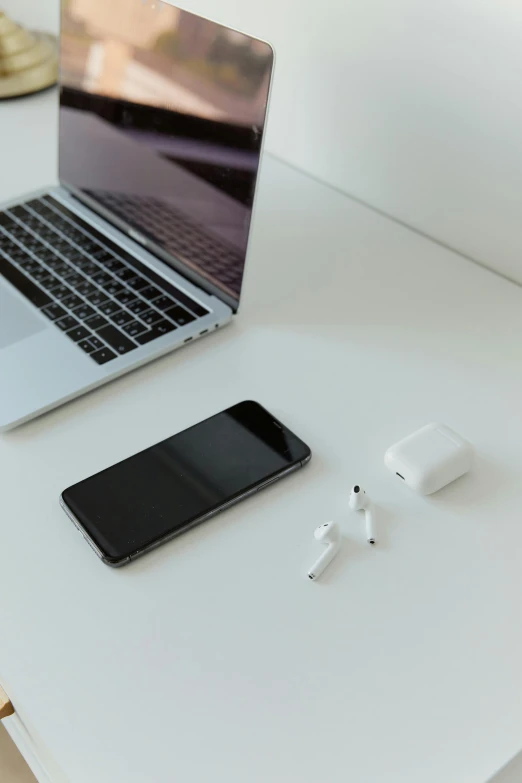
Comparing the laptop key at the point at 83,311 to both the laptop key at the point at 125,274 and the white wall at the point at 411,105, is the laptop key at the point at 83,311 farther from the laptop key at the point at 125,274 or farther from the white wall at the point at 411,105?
the white wall at the point at 411,105

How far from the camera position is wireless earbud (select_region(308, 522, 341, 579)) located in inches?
21.4

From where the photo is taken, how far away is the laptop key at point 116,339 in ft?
2.28

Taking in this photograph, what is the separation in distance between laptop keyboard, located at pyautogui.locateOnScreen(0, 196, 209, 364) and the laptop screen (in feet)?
0.12

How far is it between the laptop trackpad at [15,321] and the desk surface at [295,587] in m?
0.10

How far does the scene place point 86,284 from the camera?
769 millimetres

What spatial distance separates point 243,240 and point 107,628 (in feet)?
1.15

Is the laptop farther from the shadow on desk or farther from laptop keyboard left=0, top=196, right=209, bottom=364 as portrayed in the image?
the shadow on desk

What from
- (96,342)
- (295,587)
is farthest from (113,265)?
(295,587)

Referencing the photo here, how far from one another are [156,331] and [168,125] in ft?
0.67

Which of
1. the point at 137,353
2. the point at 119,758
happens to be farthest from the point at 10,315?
the point at 119,758

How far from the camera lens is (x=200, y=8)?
0.99 metres

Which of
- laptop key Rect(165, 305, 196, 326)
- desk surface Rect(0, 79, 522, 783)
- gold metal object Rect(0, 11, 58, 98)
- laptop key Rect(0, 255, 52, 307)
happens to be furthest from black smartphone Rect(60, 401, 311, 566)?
gold metal object Rect(0, 11, 58, 98)

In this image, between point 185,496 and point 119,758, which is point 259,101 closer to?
point 185,496

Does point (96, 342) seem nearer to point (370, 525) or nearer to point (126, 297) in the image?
point (126, 297)
